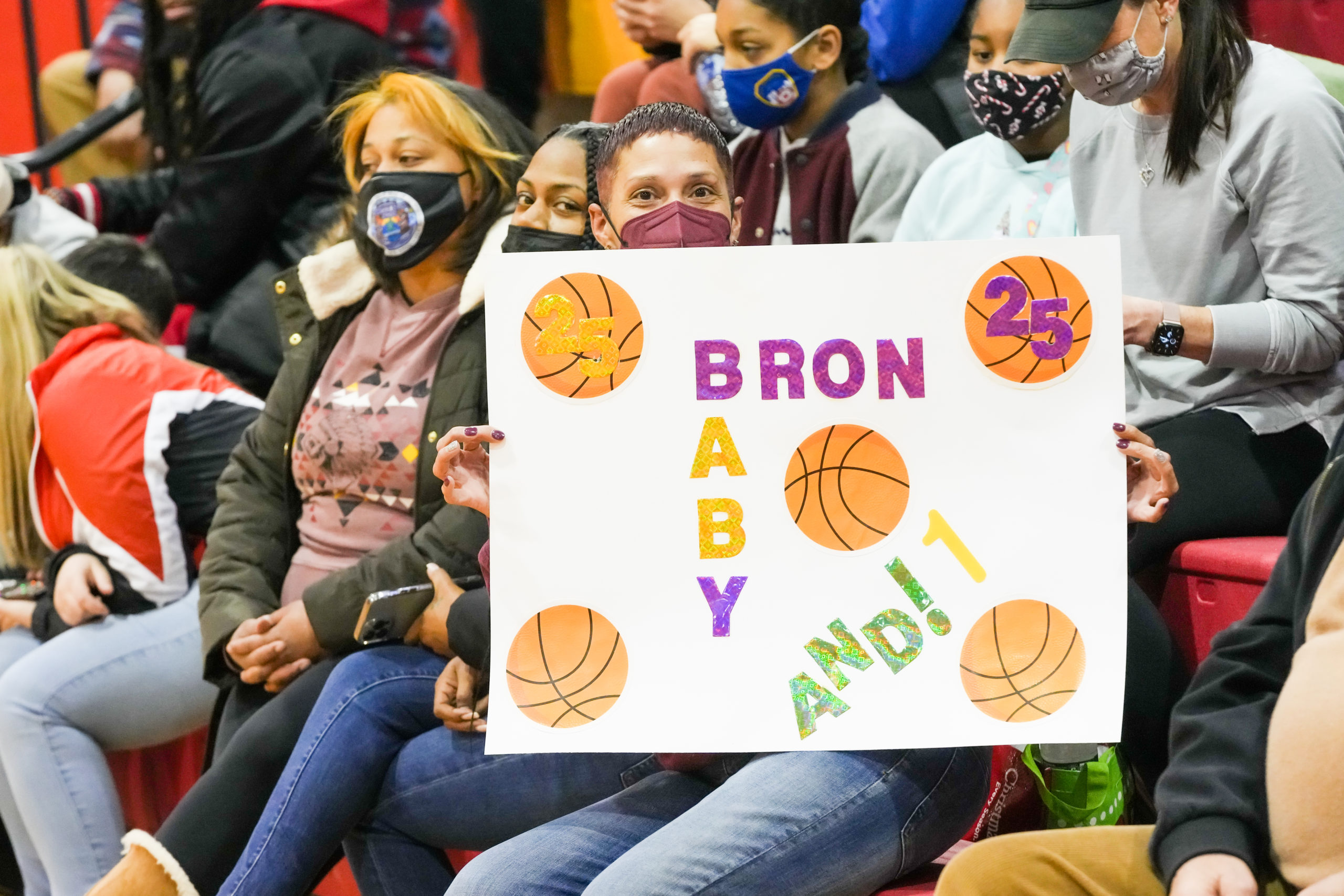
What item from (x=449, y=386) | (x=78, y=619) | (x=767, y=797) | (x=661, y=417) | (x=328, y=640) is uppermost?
(x=661, y=417)

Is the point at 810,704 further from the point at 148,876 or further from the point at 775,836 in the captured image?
the point at 148,876

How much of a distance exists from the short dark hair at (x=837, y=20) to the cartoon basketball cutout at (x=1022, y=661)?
1708mm

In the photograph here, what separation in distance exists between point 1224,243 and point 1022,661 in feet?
2.87

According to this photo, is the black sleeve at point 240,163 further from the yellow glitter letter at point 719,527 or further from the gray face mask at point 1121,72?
the yellow glitter letter at point 719,527

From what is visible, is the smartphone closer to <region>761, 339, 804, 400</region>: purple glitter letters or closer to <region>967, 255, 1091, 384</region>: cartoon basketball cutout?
<region>761, 339, 804, 400</region>: purple glitter letters

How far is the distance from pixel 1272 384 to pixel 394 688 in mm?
1459

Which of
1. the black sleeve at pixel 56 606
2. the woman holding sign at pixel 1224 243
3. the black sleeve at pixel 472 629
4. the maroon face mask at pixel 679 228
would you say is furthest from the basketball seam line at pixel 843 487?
the black sleeve at pixel 56 606

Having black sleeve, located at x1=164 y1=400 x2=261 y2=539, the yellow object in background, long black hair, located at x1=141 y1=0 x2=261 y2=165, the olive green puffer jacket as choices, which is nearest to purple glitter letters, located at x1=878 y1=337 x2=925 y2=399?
the olive green puffer jacket

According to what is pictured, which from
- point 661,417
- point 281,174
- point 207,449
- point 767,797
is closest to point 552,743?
point 767,797

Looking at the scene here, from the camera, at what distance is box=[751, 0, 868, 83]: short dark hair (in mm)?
2984

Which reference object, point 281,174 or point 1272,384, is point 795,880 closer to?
point 1272,384

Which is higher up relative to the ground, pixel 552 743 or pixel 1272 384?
pixel 1272 384

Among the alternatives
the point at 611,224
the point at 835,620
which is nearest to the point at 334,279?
the point at 611,224

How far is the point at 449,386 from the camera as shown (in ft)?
8.14
